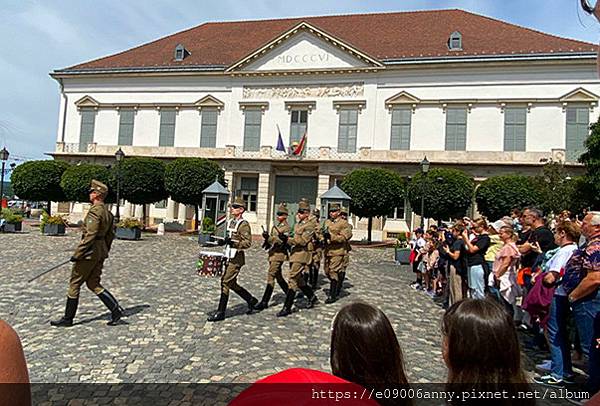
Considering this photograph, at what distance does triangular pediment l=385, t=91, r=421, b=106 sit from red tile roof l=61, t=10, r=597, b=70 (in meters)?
2.81

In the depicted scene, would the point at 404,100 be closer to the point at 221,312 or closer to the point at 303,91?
the point at 303,91

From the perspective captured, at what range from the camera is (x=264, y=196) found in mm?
31516

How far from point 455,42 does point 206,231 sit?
21.5 m

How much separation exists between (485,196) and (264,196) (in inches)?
572

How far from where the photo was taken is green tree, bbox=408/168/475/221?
25.0 metres

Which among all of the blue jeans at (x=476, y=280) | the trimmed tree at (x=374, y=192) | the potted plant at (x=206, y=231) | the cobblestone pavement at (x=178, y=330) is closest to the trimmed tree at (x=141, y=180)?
the potted plant at (x=206, y=231)

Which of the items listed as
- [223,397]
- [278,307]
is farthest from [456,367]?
[278,307]

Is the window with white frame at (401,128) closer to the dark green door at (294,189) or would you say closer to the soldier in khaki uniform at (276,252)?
the dark green door at (294,189)

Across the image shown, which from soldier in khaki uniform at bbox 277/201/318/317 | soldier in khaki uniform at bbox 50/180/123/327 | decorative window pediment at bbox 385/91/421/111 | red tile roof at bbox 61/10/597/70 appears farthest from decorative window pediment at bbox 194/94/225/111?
soldier in khaki uniform at bbox 50/180/123/327

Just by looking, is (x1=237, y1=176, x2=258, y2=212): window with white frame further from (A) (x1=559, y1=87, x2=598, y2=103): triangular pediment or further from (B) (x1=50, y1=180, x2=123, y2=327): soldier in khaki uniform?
(B) (x1=50, y1=180, x2=123, y2=327): soldier in khaki uniform

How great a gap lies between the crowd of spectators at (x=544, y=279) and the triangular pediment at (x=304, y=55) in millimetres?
22820

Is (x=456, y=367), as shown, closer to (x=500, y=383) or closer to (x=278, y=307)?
(x=500, y=383)

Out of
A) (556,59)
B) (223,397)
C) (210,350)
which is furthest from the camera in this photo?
(556,59)

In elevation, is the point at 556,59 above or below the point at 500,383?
above
